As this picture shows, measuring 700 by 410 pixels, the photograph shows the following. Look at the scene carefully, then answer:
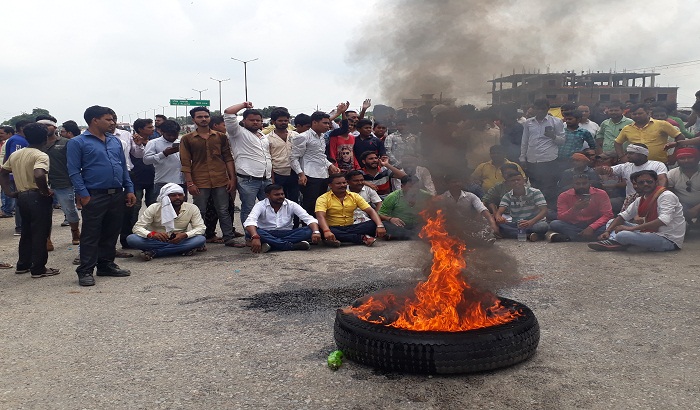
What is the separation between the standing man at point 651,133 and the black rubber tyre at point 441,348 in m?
6.78

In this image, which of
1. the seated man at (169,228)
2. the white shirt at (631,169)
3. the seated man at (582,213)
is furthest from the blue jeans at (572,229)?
the seated man at (169,228)

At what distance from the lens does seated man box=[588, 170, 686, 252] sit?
7859 millimetres

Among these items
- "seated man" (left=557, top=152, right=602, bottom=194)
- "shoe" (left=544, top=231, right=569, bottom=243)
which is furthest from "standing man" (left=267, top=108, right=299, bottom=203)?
"seated man" (left=557, top=152, right=602, bottom=194)

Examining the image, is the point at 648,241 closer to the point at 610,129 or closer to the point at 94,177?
the point at 610,129

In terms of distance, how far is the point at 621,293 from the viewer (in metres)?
5.99

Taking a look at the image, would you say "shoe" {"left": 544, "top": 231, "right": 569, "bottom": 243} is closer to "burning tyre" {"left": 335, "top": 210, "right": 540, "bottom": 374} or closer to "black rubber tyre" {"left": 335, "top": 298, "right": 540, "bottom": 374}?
"burning tyre" {"left": 335, "top": 210, "right": 540, "bottom": 374}

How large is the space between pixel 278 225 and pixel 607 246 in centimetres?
472

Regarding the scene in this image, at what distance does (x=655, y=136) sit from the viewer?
9.65 m

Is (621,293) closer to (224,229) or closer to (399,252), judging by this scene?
(399,252)

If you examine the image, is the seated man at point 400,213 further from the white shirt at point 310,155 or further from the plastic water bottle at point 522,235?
the plastic water bottle at point 522,235

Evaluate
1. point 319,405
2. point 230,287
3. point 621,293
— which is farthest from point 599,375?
point 230,287

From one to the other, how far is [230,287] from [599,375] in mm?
3987

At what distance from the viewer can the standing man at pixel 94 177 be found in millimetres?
6691

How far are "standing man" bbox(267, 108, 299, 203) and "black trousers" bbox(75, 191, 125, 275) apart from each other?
297 cm
